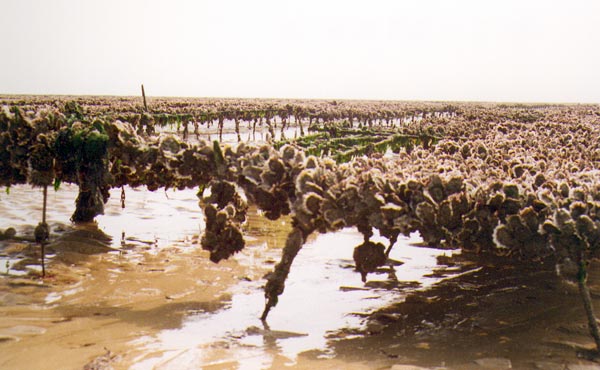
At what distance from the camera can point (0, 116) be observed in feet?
24.6

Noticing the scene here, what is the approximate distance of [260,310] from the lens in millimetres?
6633

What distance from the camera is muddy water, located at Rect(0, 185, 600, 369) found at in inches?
205

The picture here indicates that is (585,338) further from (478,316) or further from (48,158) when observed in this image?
(48,158)

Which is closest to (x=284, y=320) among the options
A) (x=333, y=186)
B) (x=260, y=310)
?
(x=260, y=310)

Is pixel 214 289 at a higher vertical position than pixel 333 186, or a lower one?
lower

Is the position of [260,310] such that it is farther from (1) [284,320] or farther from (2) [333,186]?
(2) [333,186]

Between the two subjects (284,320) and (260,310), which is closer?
(284,320)

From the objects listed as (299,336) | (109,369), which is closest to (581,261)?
(299,336)

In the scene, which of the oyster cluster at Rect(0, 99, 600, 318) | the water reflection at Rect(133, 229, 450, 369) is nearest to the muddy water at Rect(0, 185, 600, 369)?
the water reflection at Rect(133, 229, 450, 369)

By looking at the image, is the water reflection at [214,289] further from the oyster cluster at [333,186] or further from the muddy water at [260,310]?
the oyster cluster at [333,186]

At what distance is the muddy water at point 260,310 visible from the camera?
17.0ft

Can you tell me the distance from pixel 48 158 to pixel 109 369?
375 cm

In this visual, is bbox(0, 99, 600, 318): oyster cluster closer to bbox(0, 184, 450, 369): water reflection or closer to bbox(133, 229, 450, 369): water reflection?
bbox(133, 229, 450, 369): water reflection

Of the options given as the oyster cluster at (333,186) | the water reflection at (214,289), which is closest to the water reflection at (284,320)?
the water reflection at (214,289)
